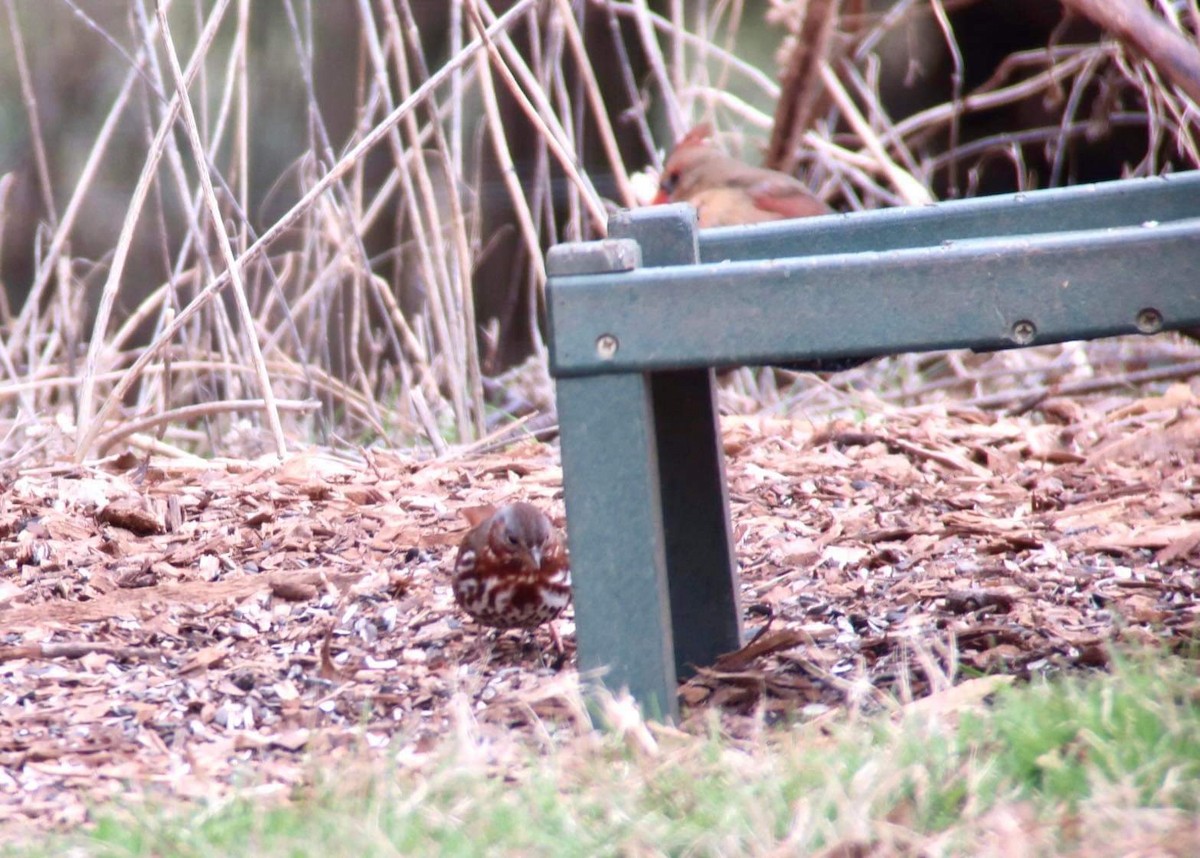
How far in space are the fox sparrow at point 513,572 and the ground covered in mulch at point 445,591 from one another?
11cm

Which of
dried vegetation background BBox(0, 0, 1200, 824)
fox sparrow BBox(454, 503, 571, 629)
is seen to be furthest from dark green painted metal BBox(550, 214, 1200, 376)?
fox sparrow BBox(454, 503, 571, 629)

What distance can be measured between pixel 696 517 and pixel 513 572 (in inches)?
17.1

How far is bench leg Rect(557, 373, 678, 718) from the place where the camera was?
8.13 feet

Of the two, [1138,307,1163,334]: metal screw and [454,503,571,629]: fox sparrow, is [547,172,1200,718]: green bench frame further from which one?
[454,503,571,629]: fox sparrow

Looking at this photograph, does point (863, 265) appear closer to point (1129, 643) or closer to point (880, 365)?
point (1129, 643)

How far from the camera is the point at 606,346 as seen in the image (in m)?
2.45

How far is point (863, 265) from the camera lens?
2367 mm

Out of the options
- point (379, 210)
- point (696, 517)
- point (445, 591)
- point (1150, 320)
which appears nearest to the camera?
point (1150, 320)

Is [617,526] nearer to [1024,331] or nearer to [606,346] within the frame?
[606,346]

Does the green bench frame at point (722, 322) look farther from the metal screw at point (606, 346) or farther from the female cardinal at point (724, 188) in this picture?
the female cardinal at point (724, 188)

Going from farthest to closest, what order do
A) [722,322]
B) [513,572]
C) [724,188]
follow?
[724,188], [513,572], [722,322]

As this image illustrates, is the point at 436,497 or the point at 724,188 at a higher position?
the point at 724,188

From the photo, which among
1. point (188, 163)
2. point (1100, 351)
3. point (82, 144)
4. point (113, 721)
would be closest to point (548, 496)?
point (113, 721)

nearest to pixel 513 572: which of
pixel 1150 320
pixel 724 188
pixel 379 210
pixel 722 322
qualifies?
pixel 722 322
